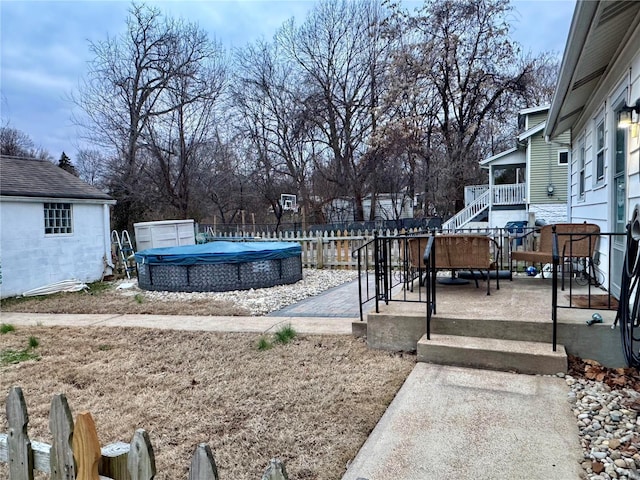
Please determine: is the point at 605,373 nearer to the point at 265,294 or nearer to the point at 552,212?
the point at 265,294

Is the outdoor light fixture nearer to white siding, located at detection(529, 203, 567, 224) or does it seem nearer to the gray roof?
the gray roof

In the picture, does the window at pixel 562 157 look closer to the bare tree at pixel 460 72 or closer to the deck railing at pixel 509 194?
the deck railing at pixel 509 194

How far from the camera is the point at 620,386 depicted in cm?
297

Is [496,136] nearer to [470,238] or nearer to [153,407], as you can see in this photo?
[470,238]

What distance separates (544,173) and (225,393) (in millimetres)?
17589

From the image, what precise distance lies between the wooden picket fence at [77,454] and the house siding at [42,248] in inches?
351

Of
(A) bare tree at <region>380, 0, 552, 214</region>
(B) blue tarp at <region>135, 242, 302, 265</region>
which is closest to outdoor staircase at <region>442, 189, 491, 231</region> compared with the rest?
(A) bare tree at <region>380, 0, 552, 214</region>

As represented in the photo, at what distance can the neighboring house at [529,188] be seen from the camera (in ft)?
55.4

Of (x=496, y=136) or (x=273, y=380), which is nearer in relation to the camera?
(x=273, y=380)

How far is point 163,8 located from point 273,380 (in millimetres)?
18762

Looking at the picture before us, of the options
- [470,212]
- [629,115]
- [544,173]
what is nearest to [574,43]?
[629,115]

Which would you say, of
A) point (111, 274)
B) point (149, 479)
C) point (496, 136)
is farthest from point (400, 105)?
point (149, 479)

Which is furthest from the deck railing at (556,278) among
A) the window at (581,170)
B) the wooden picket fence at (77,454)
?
the wooden picket fence at (77,454)

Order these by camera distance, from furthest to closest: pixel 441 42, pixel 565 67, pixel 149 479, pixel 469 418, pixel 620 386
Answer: pixel 441 42, pixel 565 67, pixel 620 386, pixel 469 418, pixel 149 479
